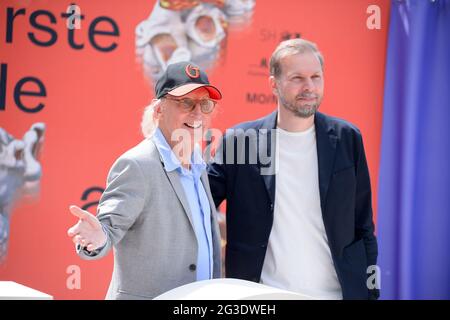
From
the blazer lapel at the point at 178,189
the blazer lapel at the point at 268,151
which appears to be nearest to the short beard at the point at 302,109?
the blazer lapel at the point at 268,151

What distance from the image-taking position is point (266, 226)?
233 centimetres

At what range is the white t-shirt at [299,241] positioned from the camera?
7.55 feet

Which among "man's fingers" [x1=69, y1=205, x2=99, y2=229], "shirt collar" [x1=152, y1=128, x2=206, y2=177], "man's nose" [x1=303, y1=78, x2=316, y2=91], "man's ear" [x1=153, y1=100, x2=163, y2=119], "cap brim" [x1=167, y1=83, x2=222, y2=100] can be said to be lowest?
"man's fingers" [x1=69, y1=205, x2=99, y2=229]

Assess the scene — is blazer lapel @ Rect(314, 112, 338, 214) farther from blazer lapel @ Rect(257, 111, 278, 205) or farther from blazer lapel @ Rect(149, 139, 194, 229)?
blazer lapel @ Rect(149, 139, 194, 229)

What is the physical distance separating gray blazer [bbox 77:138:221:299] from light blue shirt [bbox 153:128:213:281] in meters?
0.04

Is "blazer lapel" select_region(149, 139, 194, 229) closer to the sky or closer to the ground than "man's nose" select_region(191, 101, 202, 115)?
closer to the ground

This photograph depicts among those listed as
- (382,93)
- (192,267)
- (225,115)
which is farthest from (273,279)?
(382,93)

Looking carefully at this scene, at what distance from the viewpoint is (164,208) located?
5.91ft

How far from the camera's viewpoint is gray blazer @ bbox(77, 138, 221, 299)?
175 cm

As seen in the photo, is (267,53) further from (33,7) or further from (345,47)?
(33,7)

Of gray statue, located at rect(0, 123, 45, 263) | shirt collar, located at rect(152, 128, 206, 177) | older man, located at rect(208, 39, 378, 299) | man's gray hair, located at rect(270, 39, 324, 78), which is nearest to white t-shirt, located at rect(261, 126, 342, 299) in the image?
older man, located at rect(208, 39, 378, 299)

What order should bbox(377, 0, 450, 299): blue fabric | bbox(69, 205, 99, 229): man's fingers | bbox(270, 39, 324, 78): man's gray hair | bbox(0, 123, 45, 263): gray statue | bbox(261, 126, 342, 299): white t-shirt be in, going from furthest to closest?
bbox(377, 0, 450, 299): blue fabric < bbox(0, 123, 45, 263): gray statue < bbox(270, 39, 324, 78): man's gray hair < bbox(261, 126, 342, 299): white t-shirt < bbox(69, 205, 99, 229): man's fingers

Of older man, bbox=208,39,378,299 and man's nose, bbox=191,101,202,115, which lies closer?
man's nose, bbox=191,101,202,115

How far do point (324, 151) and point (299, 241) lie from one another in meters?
0.37
